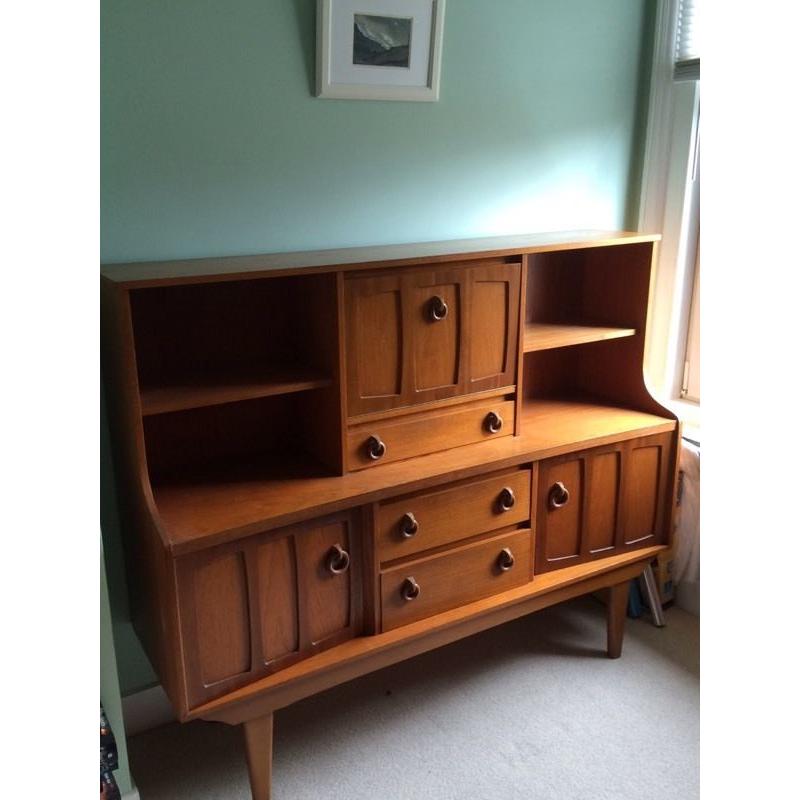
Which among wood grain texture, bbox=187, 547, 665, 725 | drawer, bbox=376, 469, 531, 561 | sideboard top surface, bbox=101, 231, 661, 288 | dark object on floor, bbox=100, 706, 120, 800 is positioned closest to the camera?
dark object on floor, bbox=100, 706, 120, 800

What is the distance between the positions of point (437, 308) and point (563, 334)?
54cm

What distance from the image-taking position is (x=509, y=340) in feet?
6.82

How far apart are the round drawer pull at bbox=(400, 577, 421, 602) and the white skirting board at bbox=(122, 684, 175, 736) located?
0.76 metres

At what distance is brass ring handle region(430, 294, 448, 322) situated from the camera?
190cm

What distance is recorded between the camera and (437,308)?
191cm

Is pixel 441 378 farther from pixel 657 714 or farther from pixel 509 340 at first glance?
pixel 657 714

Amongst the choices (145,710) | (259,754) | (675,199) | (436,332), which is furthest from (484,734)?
(675,199)

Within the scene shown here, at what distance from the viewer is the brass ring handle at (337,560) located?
5.93 feet

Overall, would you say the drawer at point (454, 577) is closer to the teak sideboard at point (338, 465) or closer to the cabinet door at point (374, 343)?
the teak sideboard at point (338, 465)

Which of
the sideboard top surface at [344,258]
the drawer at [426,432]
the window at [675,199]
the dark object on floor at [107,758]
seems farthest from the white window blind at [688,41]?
the dark object on floor at [107,758]

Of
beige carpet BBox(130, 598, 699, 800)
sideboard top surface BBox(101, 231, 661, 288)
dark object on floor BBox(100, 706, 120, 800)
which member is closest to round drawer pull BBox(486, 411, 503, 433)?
sideboard top surface BBox(101, 231, 661, 288)

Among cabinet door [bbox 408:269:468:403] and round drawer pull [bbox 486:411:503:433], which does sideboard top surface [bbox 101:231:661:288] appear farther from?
round drawer pull [bbox 486:411:503:433]

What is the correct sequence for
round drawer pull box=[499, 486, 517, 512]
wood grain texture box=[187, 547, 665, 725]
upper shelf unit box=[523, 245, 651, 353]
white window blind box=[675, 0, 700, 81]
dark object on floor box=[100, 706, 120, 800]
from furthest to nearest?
white window blind box=[675, 0, 700, 81] → upper shelf unit box=[523, 245, 651, 353] → round drawer pull box=[499, 486, 517, 512] → wood grain texture box=[187, 547, 665, 725] → dark object on floor box=[100, 706, 120, 800]
